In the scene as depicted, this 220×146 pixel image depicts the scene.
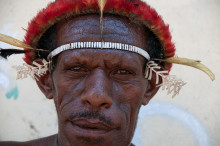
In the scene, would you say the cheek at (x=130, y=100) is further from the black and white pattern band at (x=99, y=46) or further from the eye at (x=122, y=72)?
the black and white pattern band at (x=99, y=46)

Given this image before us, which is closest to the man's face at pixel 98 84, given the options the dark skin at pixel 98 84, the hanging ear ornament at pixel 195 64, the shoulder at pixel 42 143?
the dark skin at pixel 98 84

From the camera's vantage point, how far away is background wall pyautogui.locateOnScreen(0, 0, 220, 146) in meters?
3.50

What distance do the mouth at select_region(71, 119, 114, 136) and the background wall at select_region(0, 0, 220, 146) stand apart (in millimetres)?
1752

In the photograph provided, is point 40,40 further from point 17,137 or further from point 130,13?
point 17,137

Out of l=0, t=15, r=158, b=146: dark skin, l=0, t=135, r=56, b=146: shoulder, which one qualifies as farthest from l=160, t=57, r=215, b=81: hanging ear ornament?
l=0, t=135, r=56, b=146: shoulder

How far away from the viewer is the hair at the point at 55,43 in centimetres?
235

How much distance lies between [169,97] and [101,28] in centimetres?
193

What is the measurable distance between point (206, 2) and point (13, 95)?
2.93m

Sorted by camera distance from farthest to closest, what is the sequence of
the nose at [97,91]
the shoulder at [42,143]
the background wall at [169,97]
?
1. the background wall at [169,97]
2. the shoulder at [42,143]
3. the nose at [97,91]

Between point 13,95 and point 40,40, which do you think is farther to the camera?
point 13,95

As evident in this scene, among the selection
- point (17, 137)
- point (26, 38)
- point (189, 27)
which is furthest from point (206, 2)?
point (17, 137)

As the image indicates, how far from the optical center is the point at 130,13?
220 centimetres

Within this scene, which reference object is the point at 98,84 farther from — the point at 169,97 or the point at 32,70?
the point at 169,97

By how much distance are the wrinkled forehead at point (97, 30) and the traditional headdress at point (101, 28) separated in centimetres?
4
